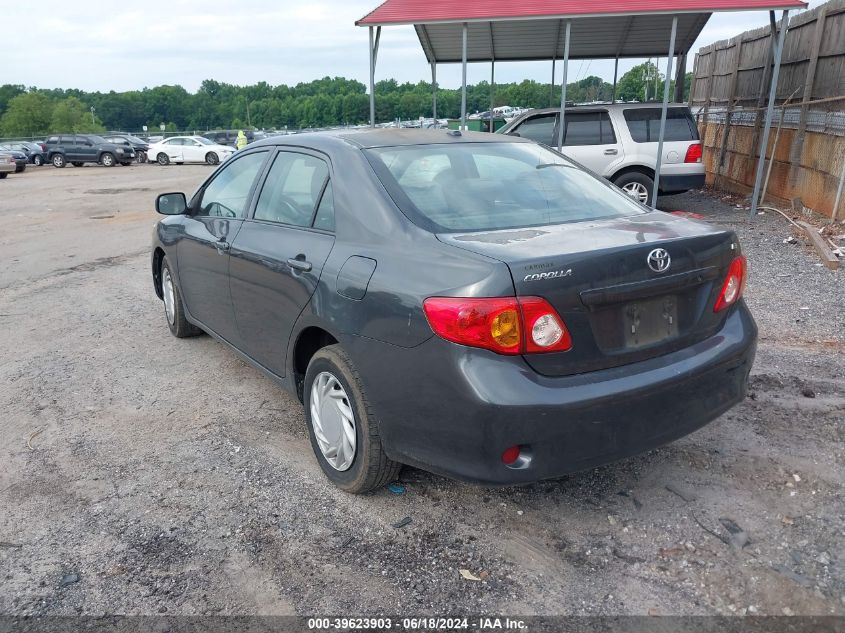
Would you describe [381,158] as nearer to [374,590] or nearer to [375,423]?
[375,423]

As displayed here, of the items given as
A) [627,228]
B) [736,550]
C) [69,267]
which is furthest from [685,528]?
[69,267]

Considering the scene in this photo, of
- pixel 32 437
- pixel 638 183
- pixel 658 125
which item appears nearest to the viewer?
pixel 32 437

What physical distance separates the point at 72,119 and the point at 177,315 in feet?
343

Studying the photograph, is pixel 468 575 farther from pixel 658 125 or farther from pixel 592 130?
pixel 658 125

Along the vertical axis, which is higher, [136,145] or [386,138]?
[386,138]

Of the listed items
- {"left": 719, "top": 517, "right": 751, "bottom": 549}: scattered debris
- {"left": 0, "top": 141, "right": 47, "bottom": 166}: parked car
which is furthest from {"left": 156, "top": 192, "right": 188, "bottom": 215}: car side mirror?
{"left": 0, "top": 141, "right": 47, "bottom": 166}: parked car

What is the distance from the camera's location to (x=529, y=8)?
11570 mm

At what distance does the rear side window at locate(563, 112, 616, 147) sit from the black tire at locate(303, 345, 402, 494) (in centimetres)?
903

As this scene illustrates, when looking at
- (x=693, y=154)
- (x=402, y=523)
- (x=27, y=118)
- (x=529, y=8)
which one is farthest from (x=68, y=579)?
(x=27, y=118)

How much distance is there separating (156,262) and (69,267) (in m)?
3.95

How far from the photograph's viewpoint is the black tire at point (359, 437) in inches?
115

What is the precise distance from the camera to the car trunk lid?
251 cm

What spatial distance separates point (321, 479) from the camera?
338 centimetres

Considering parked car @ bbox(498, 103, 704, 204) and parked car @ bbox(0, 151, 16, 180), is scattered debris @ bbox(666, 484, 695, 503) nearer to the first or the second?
parked car @ bbox(498, 103, 704, 204)
